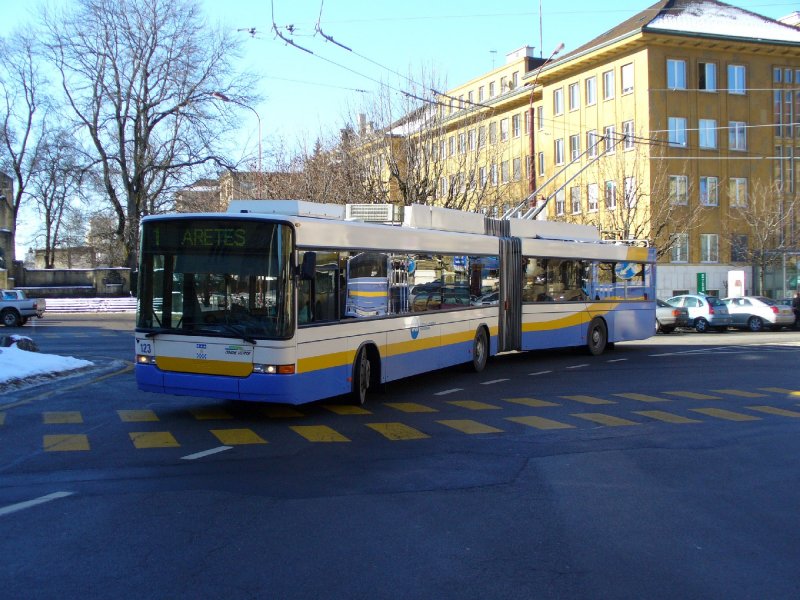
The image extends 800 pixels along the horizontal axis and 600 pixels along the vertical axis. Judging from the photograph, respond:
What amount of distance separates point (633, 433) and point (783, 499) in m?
3.19

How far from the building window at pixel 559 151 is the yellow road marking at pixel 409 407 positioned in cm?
4325

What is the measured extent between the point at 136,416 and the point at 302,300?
9.18ft

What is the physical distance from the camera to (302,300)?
35.7 feet

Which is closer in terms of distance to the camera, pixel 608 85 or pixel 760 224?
pixel 760 224

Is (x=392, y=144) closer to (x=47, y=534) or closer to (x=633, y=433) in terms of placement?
(x=633, y=433)

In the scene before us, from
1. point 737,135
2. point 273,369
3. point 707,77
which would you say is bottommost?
point 273,369

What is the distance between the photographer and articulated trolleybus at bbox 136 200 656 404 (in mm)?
10609

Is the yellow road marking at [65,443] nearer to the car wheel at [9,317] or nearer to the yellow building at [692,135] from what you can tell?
the car wheel at [9,317]

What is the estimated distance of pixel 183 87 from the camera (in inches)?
1837

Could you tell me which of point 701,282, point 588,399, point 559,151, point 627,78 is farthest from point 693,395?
point 559,151

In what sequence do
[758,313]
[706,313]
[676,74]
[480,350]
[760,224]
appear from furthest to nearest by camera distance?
1. [676,74]
2. [760,224]
3. [758,313]
4. [706,313]
5. [480,350]

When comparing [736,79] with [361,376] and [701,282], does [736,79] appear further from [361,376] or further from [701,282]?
[361,376]

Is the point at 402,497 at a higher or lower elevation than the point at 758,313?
lower

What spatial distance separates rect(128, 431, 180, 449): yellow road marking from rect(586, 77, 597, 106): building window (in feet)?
147
